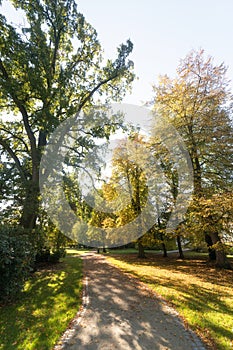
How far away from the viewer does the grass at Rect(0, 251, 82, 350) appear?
A: 4.41 meters

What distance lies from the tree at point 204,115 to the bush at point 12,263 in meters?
9.10

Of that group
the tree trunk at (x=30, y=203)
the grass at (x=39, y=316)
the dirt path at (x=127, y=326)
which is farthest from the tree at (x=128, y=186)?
the dirt path at (x=127, y=326)

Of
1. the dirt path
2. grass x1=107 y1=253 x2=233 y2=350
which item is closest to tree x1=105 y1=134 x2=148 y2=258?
grass x1=107 y1=253 x2=233 y2=350

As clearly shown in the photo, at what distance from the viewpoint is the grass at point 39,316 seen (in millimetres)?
4410

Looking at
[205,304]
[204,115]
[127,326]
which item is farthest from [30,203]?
[204,115]

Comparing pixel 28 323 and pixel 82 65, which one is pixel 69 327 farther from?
pixel 82 65

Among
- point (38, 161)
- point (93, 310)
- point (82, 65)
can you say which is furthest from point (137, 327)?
point (82, 65)

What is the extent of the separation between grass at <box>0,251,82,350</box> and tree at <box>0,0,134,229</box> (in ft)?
13.3

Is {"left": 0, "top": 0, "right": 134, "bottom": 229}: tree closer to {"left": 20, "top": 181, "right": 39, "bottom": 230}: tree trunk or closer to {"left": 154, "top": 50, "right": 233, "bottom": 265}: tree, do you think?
{"left": 20, "top": 181, "right": 39, "bottom": 230}: tree trunk

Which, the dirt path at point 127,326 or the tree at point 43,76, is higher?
the tree at point 43,76

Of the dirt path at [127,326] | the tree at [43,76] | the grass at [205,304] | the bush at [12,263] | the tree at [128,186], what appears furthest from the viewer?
the tree at [128,186]

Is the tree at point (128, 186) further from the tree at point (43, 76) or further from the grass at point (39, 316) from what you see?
the grass at point (39, 316)

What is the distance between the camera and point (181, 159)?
13445mm

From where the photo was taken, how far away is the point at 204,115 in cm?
1182
